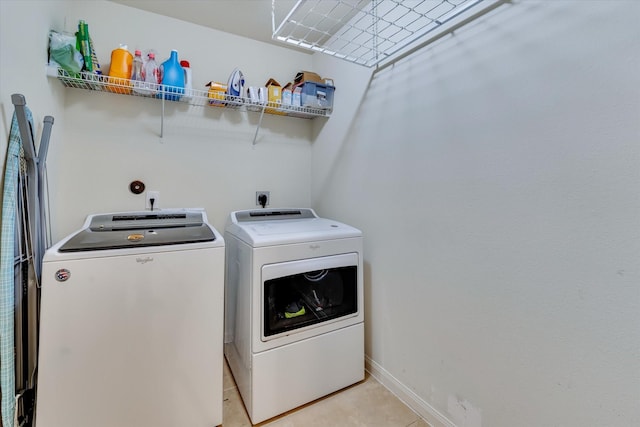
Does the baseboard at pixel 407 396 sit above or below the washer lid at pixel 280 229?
below

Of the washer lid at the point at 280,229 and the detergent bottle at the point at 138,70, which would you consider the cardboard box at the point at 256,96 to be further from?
the washer lid at the point at 280,229

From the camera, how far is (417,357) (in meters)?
1.47

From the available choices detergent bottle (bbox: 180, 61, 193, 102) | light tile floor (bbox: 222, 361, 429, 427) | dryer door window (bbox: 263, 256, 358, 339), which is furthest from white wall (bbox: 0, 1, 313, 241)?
light tile floor (bbox: 222, 361, 429, 427)

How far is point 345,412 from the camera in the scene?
147 centimetres

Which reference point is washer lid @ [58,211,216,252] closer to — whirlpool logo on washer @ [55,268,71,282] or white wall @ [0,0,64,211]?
whirlpool logo on washer @ [55,268,71,282]

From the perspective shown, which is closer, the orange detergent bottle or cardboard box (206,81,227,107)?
the orange detergent bottle

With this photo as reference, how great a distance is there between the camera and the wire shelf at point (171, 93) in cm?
150

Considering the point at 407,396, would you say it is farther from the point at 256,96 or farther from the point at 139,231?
the point at 256,96

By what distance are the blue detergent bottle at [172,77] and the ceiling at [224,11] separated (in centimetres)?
35

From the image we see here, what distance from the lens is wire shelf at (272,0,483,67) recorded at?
126 centimetres

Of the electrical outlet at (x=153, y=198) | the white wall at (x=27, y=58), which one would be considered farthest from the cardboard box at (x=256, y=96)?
the white wall at (x=27, y=58)

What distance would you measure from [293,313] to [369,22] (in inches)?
72.3

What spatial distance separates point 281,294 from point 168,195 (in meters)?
1.08

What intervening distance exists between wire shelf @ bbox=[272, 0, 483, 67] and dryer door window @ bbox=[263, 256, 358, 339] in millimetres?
1206
